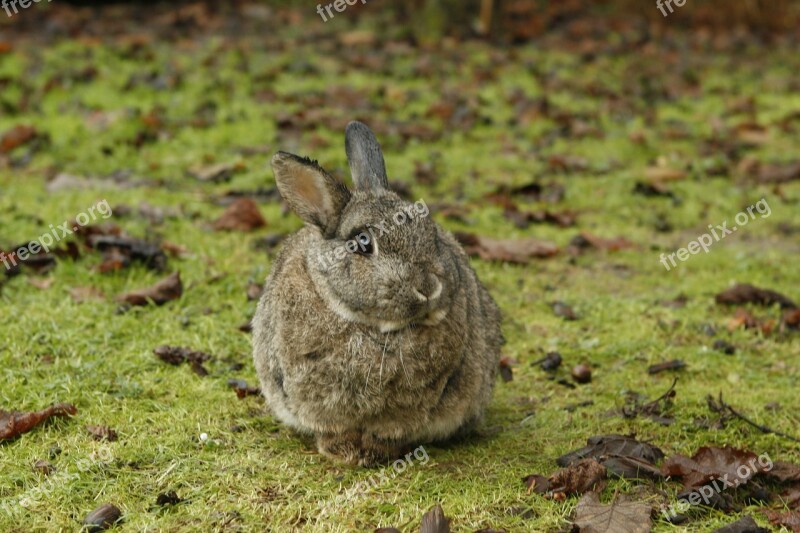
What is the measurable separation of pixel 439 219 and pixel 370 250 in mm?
4502

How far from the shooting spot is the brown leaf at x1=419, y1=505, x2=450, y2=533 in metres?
4.11

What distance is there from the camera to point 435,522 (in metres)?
4.13

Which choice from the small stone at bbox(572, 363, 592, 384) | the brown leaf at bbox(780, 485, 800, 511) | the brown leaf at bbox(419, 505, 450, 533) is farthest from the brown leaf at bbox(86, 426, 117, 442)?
the brown leaf at bbox(780, 485, 800, 511)

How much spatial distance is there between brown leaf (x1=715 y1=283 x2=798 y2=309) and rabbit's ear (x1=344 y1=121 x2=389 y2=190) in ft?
11.6

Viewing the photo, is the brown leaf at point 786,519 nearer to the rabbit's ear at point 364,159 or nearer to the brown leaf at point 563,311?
the rabbit's ear at point 364,159

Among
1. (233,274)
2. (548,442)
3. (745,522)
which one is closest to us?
(745,522)

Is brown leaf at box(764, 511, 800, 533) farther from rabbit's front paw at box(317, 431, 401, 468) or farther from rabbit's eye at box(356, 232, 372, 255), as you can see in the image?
rabbit's eye at box(356, 232, 372, 255)

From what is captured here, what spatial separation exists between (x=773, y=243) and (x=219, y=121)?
6.13 m

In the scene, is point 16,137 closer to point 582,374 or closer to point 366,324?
point 582,374

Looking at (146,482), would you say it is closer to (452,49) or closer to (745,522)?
(745,522)

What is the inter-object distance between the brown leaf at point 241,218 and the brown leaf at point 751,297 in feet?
12.4

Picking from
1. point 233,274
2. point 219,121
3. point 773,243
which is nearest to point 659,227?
point 773,243

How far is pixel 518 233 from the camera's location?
29.2 ft

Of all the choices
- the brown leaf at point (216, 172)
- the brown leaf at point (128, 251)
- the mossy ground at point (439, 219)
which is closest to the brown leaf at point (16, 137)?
the mossy ground at point (439, 219)
